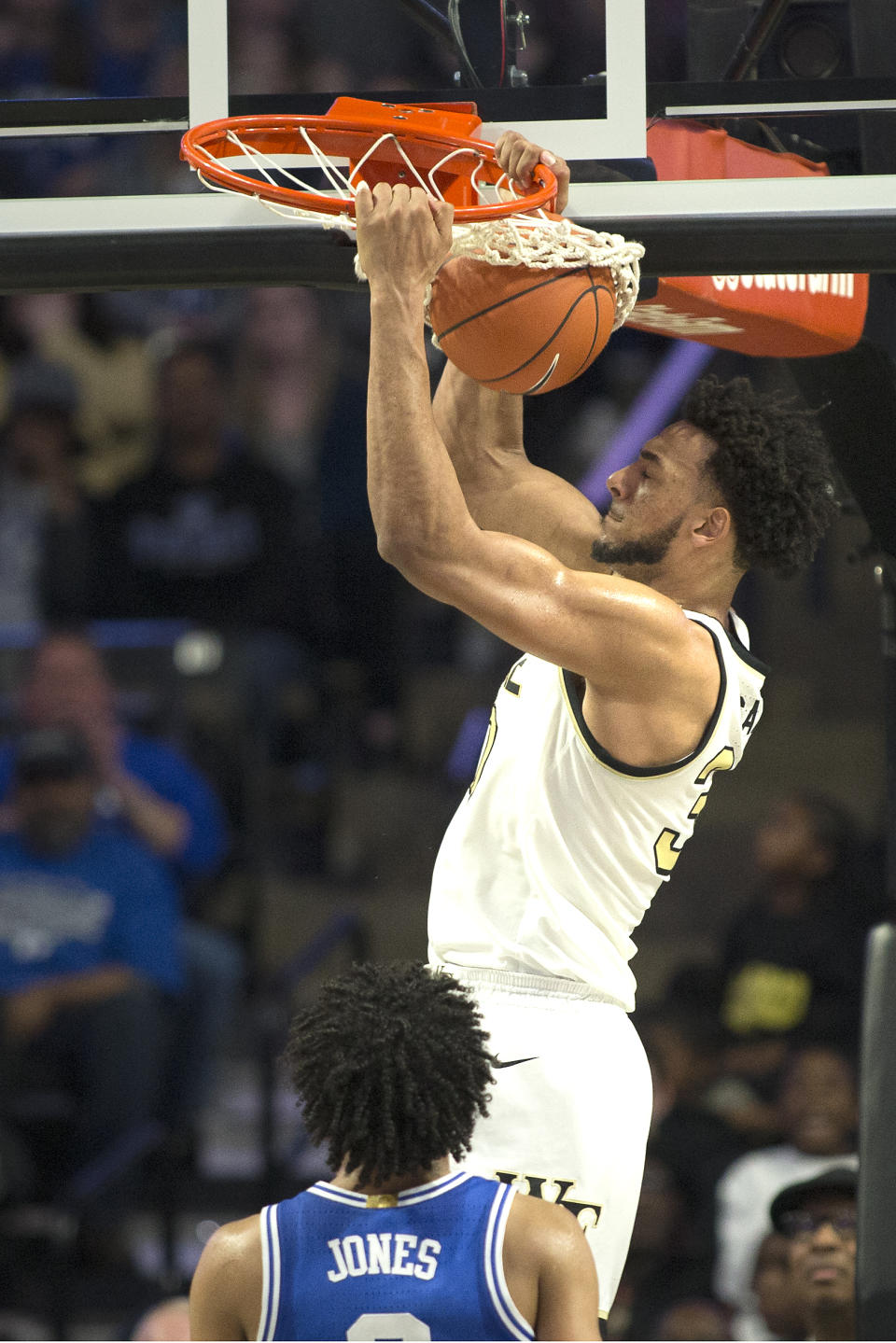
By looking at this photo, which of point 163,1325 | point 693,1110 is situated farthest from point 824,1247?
point 163,1325

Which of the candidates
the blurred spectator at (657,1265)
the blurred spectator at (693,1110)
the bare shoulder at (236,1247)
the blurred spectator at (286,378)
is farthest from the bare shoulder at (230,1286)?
the blurred spectator at (286,378)

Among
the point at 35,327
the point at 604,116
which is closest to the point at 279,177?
the point at 604,116

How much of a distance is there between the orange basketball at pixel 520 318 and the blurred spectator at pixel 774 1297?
3292mm

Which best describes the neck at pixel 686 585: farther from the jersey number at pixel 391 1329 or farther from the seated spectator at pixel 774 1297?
the seated spectator at pixel 774 1297

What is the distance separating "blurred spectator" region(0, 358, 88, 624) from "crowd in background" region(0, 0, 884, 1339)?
12 millimetres

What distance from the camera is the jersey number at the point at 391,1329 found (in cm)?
195

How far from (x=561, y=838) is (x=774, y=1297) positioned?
9.49 ft

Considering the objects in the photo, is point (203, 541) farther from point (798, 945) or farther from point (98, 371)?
point (798, 945)

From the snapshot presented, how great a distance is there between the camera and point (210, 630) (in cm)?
671

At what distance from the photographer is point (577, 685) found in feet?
8.49

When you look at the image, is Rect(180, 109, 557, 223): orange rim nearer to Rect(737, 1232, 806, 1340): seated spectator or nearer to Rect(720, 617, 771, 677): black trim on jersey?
Rect(720, 617, 771, 677): black trim on jersey

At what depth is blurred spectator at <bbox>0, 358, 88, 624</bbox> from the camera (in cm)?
662

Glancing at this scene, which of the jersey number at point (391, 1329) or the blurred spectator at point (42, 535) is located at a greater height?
the blurred spectator at point (42, 535)

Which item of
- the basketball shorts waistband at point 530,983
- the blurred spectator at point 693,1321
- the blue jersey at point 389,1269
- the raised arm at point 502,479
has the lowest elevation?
the blurred spectator at point 693,1321
